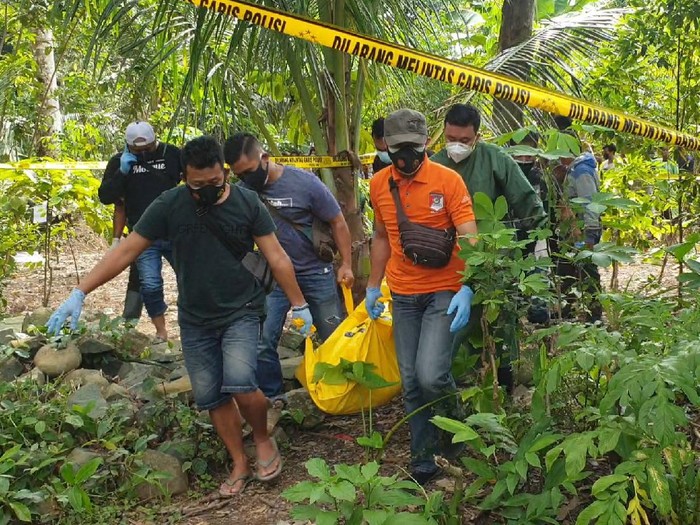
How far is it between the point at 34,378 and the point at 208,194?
1.93 metres

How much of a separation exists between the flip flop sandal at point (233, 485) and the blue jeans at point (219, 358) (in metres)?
0.37

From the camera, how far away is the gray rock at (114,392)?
177 inches

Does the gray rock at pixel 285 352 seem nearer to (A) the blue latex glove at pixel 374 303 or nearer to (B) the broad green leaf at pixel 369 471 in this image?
(A) the blue latex glove at pixel 374 303

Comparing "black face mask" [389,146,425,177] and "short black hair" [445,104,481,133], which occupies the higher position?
"short black hair" [445,104,481,133]

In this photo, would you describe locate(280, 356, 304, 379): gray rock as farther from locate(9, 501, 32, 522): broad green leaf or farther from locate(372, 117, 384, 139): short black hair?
locate(9, 501, 32, 522): broad green leaf

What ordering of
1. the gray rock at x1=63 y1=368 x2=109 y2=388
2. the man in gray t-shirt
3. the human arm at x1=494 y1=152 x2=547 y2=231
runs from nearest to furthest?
1. the human arm at x1=494 y1=152 x2=547 y2=231
2. the man in gray t-shirt
3. the gray rock at x1=63 y1=368 x2=109 y2=388

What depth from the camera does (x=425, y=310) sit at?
365 centimetres

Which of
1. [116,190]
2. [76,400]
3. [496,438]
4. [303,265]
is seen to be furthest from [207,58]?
[496,438]

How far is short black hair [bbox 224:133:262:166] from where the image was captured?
4.40 meters

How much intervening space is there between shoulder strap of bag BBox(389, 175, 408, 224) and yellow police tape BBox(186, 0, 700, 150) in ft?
2.38

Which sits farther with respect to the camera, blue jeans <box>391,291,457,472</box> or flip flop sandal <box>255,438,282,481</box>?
flip flop sandal <box>255,438,282,481</box>

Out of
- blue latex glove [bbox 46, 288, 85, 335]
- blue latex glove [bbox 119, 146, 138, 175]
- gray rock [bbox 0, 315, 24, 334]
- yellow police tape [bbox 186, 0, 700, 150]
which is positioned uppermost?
yellow police tape [bbox 186, 0, 700, 150]

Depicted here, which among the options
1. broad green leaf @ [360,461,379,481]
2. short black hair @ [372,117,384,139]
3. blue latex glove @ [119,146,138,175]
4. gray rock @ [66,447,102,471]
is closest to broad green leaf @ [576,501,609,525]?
broad green leaf @ [360,461,379,481]

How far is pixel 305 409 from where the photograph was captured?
4.39m
